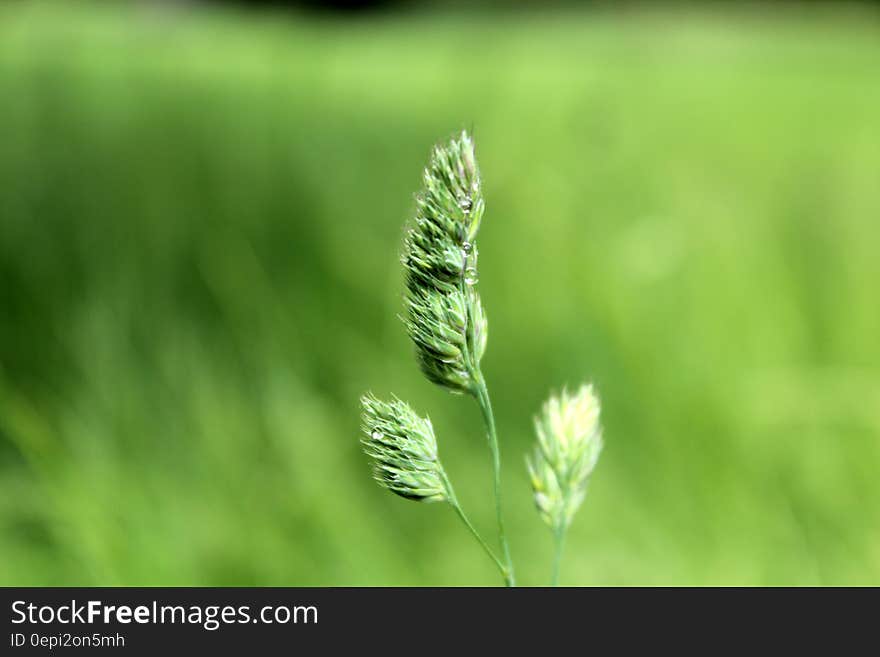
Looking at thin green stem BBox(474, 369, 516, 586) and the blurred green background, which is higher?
the blurred green background

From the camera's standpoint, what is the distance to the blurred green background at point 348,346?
126 cm

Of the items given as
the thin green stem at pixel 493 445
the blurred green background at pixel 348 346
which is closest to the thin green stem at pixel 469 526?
the thin green stem at pixel 493 445

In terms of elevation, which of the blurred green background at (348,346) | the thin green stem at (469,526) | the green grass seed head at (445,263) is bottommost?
the thin green stem at (469,526)

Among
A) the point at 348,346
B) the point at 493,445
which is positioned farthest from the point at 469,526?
the point at 348,346

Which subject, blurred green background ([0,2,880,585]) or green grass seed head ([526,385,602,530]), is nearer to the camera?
green grass seed head ([526,385,602,530])

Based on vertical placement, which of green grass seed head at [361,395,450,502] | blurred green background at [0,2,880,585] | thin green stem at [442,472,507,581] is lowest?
thin green stem at [442,472,507,581]

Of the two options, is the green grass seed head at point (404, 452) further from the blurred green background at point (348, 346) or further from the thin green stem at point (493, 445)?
the blurred green background at point (348, 346)

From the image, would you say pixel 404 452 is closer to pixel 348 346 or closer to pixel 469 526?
pixel 469 526

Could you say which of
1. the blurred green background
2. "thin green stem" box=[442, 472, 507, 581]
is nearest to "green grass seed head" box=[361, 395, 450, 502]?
"thin green stem" box=[442, 472, 507, 581]

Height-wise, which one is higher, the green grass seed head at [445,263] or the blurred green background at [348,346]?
the blurred green background at [348,346]

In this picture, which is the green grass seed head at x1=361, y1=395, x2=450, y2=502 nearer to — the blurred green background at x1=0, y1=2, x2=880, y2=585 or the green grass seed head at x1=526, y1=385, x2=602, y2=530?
the green grass seed head at x1=526, y1=385, x2=602, y2=530

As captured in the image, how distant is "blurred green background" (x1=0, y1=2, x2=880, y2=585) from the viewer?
126cm

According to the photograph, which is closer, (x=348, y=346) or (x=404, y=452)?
(x=404, y=452)

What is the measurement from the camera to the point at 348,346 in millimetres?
1548
